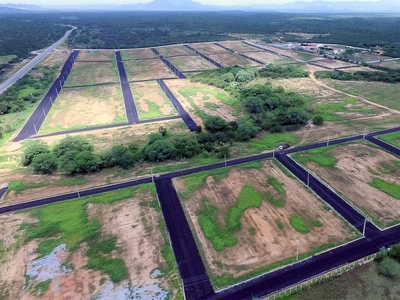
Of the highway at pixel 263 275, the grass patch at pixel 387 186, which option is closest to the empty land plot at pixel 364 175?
the grass patch at pixel 387 186

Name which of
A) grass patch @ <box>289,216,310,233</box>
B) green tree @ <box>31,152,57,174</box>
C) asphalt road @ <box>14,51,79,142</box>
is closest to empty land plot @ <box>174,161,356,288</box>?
grass patch @ <box>289,216,310,233</box>

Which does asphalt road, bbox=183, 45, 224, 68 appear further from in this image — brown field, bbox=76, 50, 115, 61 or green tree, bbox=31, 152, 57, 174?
green tree, bbox=31, 152, 57, 174

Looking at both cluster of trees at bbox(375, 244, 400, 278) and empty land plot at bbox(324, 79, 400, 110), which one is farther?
empty land plot at bbox(324, 79, 400, 110)

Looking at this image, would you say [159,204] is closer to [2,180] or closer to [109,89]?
[2,180]

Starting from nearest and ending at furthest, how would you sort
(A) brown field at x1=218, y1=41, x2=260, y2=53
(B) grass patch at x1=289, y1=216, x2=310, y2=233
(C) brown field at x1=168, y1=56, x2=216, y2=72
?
(B) grass patch at x1=289, y1=216, x2=310, y2=233 → (C) brown field at x1=168, y1=56, x2=216, y2=72 → (A) brown field at x1=218, y1=41, x2=260, y2=53

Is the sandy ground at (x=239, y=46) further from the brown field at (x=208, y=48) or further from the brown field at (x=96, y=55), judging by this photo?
the brown field at (x=96, y=55)

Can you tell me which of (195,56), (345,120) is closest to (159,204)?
(345,120)

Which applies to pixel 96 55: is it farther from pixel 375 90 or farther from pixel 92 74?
pixel 375 90
